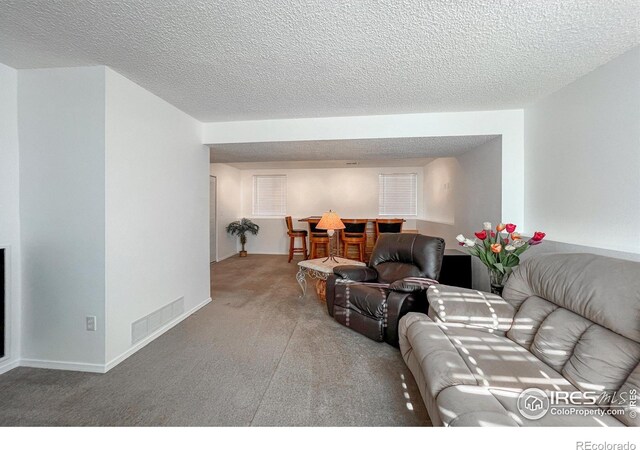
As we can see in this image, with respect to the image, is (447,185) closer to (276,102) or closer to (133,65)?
(276,102)

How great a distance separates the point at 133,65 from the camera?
2.09 metres

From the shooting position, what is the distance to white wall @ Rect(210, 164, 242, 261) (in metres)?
6.38

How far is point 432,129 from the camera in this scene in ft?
10.1

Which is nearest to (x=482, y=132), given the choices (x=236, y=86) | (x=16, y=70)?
(x=236, y=86)

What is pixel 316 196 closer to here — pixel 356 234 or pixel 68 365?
pixel 356 234

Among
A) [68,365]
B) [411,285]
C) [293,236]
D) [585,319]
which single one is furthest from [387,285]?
[293,236]

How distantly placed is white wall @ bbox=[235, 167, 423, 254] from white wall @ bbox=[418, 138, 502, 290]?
156 centimetres

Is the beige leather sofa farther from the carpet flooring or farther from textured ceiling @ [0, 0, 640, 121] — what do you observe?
textured ceiling @ [0, 0, 640, 121]

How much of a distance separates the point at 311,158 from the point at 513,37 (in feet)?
9.49

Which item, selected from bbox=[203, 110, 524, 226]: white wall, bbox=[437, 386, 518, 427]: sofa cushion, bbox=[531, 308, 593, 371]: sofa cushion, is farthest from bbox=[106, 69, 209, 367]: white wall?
bbox=[531, 308, 593, 371]: sofa cushion

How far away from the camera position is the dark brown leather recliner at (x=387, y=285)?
2.49 metres

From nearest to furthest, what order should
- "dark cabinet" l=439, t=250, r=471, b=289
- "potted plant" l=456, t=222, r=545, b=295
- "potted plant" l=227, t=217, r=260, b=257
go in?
1. "potted plant" l=456, t=222, r=545, b=295
2. "dark cabinet" l=439, t=250, r=471, b=289
3. "potted plant" l=227, t=217, r=260, b=257

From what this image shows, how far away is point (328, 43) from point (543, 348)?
218cm

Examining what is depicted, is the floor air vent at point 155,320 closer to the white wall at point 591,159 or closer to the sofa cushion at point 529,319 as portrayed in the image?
the sofa cushion at point 529,319
